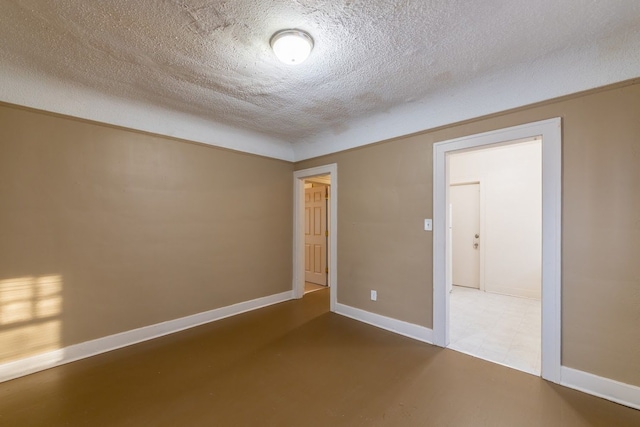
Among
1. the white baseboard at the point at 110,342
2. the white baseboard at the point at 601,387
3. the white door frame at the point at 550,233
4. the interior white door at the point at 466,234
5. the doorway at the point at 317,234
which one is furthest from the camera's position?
the doorway at the point at 317,234

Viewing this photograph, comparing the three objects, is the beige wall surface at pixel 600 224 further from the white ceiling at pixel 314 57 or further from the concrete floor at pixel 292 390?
the concrete floor at pixel 292 390

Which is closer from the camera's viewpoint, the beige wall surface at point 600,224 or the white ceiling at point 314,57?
the white ceiling at point 314,57

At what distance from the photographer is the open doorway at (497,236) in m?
3.90

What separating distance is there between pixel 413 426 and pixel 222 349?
6.15 ft

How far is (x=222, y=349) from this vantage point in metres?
2.70

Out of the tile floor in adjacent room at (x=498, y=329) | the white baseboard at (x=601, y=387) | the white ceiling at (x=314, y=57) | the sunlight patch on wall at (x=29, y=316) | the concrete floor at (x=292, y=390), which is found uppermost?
the white ceiling at (x=314, y=57)

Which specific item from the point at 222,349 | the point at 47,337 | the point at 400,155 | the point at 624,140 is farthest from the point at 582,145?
the point at 47,337

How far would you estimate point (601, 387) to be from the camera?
198 centimetres

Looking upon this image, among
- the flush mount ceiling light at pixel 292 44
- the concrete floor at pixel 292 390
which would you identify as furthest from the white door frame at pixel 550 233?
the flush mount ceiling light at pixel 292 44

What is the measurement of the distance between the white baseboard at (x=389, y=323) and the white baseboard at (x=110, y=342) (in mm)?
1337

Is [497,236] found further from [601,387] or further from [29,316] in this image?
[29,316]

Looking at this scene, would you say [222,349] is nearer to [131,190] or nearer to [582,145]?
[131,190]

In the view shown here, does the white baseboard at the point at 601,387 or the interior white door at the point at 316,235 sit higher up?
the interior white door at the point at 316,235

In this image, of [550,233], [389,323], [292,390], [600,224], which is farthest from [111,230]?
[600,224]
